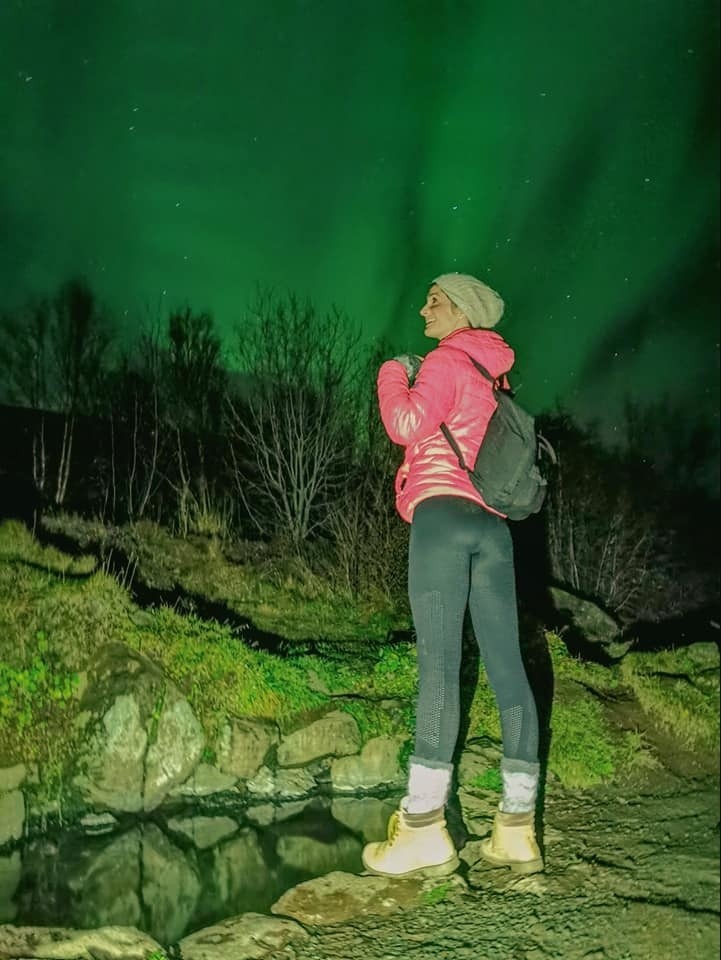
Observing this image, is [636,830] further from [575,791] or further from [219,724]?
[219,724]

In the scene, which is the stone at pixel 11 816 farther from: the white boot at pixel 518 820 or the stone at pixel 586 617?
the stone at pixel 586 617

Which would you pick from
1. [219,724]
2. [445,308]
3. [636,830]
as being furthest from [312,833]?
[445,308]

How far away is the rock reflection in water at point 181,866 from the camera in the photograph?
3.52m

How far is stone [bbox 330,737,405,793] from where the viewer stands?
493 cm

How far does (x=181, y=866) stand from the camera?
4.00 meters

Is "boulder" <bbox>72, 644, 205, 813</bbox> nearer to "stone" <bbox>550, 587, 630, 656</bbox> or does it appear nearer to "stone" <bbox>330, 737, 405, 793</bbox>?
"stone" <bbox>330, 737, 405, 793</bbox>

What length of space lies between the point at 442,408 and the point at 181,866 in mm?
2737

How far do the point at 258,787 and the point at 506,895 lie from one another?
229 cm

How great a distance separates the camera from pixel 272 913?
3.27 m

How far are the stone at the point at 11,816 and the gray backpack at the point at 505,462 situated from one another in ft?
10.8

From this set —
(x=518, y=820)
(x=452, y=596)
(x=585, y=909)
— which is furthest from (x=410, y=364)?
(x=585, y=909)

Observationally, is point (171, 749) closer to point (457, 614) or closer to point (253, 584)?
point (457, 614)

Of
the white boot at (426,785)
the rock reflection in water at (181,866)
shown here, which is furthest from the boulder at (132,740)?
the white boot at (426,785)

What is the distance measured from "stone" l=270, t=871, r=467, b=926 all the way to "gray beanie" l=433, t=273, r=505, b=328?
2.25 meters
